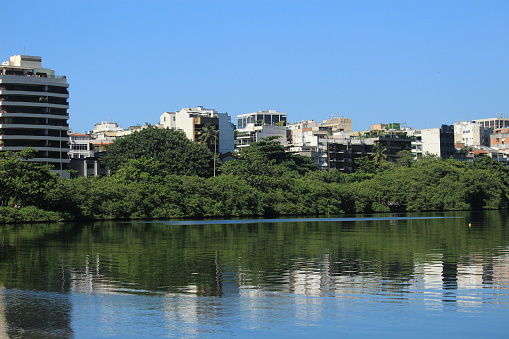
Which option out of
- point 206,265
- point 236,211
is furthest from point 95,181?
point 206,265

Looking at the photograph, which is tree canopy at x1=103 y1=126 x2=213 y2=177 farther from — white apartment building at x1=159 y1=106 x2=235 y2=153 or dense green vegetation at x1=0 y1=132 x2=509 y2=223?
white apartment building at x1=159 y1=106 x2=235 y2=153

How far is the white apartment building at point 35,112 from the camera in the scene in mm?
136625

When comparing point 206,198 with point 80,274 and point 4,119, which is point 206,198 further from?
point 80,274

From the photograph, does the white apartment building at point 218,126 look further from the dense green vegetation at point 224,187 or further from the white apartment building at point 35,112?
the white apartment building at point 35,112

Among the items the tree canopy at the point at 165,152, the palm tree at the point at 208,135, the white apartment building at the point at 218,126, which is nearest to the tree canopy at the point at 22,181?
the tree canopy at the point at 165,152

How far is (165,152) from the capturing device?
14450 centimetres

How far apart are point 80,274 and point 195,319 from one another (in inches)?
535

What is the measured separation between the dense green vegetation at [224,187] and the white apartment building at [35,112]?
11.6m

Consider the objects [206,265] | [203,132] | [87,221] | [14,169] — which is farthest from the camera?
[203,132]

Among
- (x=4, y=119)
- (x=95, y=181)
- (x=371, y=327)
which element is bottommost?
(x=371, y=327)

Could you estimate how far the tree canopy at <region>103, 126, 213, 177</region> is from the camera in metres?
143

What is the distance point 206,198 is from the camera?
114 metres

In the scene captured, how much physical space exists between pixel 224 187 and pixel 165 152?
30957mm

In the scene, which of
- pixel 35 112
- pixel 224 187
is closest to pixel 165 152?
pixel 35 112
